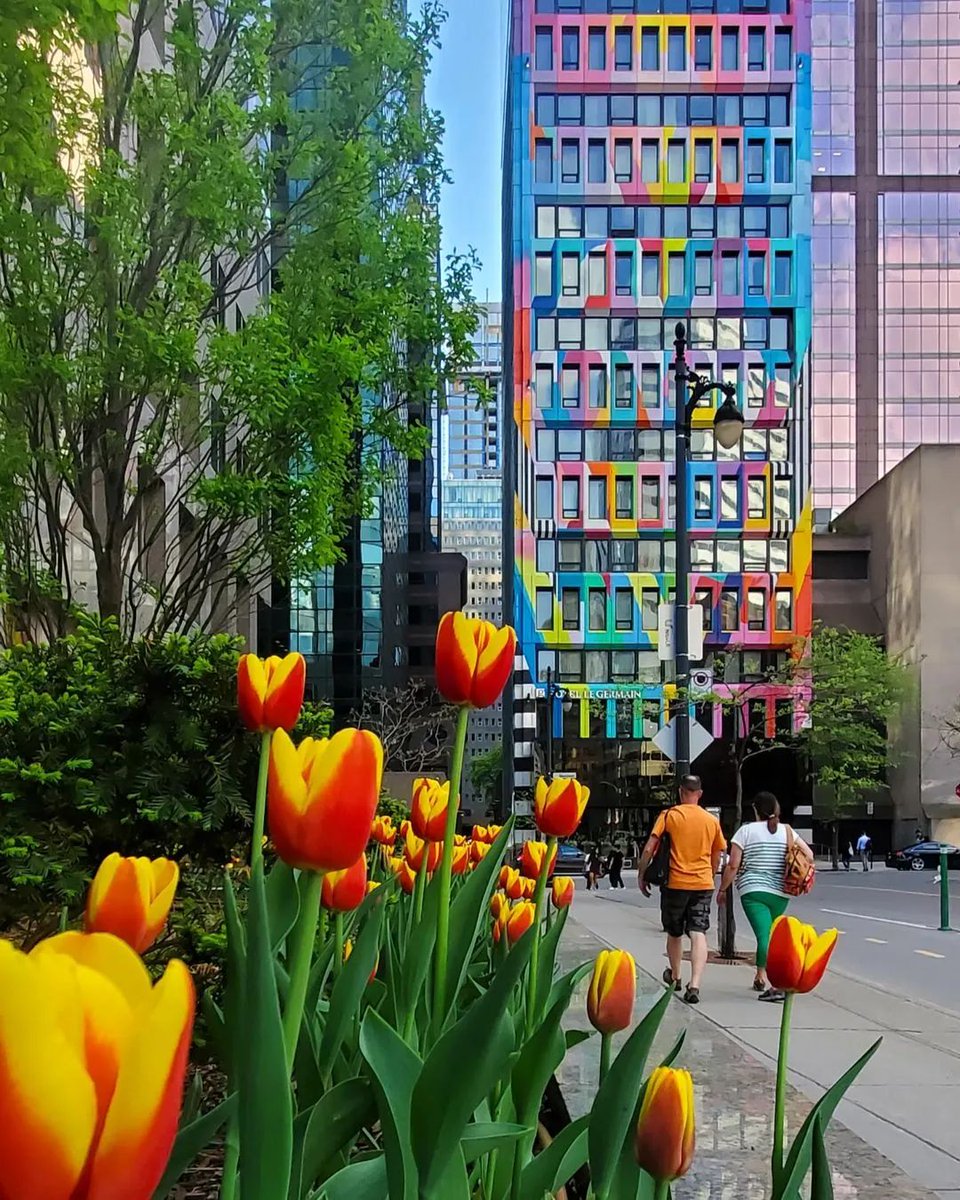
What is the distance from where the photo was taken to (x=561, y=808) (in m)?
2.31

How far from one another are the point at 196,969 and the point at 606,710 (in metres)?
48.8

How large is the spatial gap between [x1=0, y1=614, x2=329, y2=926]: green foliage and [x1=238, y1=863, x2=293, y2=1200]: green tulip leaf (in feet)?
10.2

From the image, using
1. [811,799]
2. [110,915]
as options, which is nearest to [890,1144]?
[110,915]

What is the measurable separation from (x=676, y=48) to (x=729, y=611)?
2893 cm

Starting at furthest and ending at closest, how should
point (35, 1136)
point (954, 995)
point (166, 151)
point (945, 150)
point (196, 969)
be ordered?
point (945, 150), point (954, 995), point (166, 151), point (196, 969), point (35, 1136)

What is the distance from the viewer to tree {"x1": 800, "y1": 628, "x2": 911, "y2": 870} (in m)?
46.7

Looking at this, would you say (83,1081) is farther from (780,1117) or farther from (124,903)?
(780,1117)

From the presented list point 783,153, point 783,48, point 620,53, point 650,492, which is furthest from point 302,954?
point 783,48

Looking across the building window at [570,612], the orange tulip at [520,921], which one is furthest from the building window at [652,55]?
the orange tulip at [520,921]

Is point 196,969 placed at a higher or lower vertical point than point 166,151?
lower

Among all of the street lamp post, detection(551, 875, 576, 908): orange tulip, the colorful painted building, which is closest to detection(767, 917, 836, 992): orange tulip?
detection(551, 875, 576, 908): orange tulip

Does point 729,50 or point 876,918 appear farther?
point 729,50

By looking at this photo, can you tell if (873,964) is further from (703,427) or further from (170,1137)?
(703,427)

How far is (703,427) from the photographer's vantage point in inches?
2069
